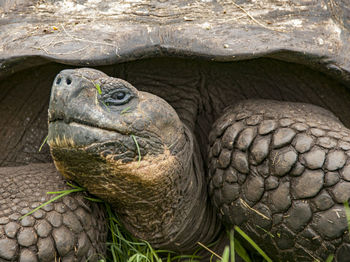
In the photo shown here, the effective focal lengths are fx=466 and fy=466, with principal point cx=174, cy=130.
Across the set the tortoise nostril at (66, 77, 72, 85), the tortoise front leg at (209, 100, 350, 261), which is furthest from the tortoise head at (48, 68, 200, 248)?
the tortoise front leg at (209, 100, 350, 261)

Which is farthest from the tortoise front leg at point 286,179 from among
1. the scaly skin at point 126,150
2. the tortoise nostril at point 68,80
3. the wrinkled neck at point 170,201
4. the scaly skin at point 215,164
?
the tortoise nostril at point 68,80

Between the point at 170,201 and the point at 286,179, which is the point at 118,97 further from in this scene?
the point at 286,179

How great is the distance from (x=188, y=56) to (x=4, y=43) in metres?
0.96

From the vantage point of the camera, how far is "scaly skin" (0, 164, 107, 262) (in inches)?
78.1

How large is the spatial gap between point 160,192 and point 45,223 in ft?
1.75

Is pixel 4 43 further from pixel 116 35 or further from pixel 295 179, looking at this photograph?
pixel 295 179

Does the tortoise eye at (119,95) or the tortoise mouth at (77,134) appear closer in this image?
the tortoise mouth at (77,134)

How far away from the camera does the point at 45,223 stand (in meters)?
2.05

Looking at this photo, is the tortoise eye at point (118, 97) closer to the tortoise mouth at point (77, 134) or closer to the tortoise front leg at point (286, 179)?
the tortoise mouth at point (77, 134)

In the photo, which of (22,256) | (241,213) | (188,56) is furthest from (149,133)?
(22,256)

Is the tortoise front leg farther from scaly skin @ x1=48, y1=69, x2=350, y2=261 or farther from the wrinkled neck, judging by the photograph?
the wrinkled neck

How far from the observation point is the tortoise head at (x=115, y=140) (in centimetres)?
191

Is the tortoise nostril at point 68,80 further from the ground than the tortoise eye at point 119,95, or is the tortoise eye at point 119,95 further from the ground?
the tortoise nostril at point 68,80

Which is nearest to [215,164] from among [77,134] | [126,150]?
[126,150]
